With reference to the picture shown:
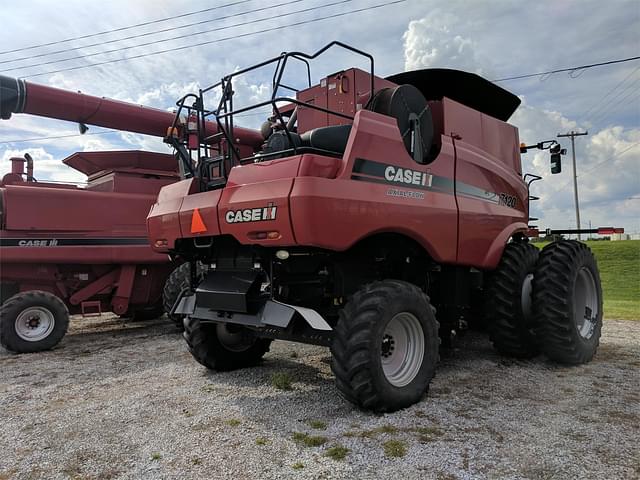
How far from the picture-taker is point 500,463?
3.17 m

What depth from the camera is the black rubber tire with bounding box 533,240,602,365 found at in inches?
220

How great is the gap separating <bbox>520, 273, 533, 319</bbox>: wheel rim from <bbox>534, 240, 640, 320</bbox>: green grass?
9688 millimetres

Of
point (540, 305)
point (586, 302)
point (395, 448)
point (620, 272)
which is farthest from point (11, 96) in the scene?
point (620, 272)

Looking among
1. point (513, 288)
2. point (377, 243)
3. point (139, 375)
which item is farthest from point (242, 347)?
point (513, 288)

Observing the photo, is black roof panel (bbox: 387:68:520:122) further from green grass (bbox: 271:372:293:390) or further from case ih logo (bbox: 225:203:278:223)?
green grass (bbox: 271:372:293:390)

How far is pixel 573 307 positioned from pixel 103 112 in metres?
7.89

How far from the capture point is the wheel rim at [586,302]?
6.24 meters

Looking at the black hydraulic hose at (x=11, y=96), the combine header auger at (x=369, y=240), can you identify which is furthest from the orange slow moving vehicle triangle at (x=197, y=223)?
the black hydraulic hose at (x=11, y=96)

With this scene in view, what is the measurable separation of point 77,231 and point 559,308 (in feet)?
23.6

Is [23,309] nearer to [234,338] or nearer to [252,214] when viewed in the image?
[234,338]

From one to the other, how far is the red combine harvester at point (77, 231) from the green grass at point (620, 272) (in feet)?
38.5

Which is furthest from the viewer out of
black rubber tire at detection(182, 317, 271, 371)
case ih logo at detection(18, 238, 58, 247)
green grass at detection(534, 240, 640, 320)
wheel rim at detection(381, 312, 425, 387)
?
green grass at detection(534, 240, 640, 320)

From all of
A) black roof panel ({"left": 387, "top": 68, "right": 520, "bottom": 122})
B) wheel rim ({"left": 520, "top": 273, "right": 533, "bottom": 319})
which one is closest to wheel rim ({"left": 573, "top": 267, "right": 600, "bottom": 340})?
wheel rim ({"left": 520, "top": 273, "right": 533, "bottom": 319})

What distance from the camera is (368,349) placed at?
3947 mm
